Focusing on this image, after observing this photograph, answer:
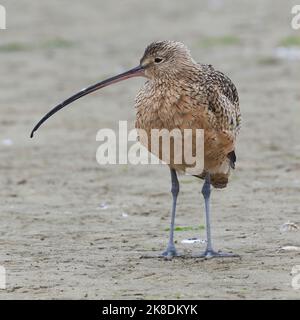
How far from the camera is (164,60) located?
26.4ft

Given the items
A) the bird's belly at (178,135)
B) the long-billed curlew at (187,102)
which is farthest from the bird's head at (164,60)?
the bird's belly at (178,135)

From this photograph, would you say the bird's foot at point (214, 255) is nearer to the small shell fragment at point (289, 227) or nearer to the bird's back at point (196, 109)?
the bird's back at point (196, 109)

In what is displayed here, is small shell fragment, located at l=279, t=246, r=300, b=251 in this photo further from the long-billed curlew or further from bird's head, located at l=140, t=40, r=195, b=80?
bird's head, located at l=140, t=40, r=195, b=80

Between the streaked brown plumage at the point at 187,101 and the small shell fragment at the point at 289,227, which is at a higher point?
the streaked brown plumage at the point at 187,101

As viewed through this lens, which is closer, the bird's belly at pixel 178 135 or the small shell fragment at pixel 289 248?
the bird's belly at pixel 178 135

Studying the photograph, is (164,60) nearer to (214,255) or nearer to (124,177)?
(214,255)

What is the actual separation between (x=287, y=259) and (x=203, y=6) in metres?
14.5

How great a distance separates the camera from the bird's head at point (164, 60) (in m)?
7.98

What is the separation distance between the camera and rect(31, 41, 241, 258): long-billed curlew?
769 cm

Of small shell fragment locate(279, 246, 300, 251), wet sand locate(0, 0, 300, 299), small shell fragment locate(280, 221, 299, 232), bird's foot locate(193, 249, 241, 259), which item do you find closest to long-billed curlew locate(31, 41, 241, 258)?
bird's foot locate(193, 249, 241, 259)

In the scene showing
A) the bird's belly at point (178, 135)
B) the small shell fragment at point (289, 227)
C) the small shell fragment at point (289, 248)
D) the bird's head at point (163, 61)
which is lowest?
the small shell fragment at point (289, 248)

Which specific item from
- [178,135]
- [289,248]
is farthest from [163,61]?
[289,248]

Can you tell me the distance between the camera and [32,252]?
8.23 metres

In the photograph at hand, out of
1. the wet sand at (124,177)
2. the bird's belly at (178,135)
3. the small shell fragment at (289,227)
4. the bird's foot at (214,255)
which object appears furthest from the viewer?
the small shell fragment at (289,227)
